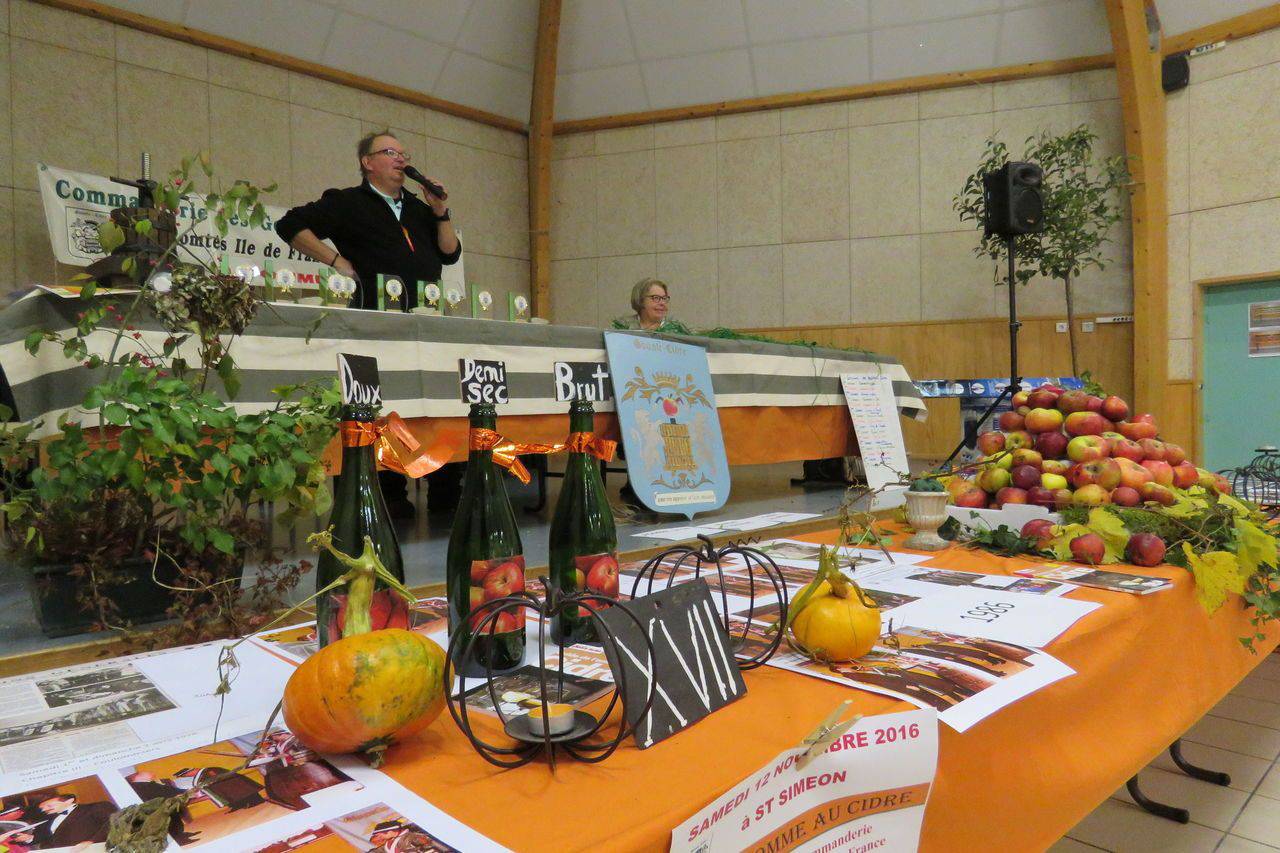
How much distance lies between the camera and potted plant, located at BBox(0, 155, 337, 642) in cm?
109

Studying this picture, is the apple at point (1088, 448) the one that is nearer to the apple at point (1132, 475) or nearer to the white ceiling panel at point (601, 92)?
Result: the apple at point (1132, 475)

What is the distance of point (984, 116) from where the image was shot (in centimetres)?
604

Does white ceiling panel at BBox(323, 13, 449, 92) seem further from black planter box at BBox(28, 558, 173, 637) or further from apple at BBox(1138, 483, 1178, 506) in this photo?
apple at BBox(1138, 483, 1178, 506)

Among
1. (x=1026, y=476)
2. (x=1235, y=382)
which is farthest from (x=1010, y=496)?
(x=1235, y=382)

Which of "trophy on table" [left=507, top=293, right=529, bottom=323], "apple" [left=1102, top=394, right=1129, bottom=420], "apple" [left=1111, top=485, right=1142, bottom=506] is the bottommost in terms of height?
"apple" [left=1111, top=485, right=1142, bottom=506]

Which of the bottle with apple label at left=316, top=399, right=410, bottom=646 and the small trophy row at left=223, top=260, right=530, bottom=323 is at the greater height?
the small trophy row at left=223, top=260, right=530, bottom=323

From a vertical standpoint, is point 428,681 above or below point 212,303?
below

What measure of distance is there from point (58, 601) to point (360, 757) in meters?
0.96

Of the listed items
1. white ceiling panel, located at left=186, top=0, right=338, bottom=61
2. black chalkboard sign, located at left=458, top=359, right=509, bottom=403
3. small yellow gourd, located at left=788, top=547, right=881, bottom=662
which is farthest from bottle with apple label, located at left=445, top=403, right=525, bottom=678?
white ceiling panel, located at left=186, top=0, right=338, bottom=61

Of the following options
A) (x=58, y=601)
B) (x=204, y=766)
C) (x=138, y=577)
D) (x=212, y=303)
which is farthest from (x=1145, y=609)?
(x=58, y=601)

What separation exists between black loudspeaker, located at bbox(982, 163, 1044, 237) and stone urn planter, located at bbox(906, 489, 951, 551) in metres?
2.30

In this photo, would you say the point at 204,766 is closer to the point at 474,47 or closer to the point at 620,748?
the point at 620,748

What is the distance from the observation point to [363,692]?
1.68 feet

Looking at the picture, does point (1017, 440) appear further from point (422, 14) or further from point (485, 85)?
point (485, 85)
